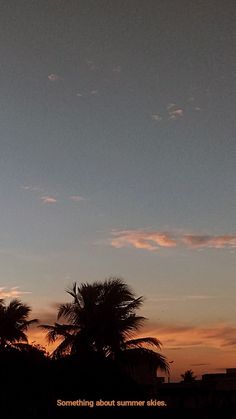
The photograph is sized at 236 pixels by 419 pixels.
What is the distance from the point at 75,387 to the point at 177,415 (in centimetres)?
506

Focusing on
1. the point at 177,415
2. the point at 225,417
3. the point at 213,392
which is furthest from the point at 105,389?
the point at 213,392

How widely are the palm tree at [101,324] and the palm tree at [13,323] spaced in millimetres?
8635

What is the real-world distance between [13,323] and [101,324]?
1272 cm

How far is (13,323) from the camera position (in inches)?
1607

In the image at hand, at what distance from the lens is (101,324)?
3005cm

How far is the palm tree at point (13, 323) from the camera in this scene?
40.0 m

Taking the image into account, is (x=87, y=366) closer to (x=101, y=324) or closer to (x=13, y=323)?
(x=101, y=324)

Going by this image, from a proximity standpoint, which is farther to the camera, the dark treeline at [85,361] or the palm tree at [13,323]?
the palm tree at [13,323]

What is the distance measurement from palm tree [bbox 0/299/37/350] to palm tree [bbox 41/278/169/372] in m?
8.64

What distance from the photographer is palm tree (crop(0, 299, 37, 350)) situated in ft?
131

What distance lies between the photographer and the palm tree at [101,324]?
29.9 metres

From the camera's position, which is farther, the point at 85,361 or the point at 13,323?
the point at 13,323

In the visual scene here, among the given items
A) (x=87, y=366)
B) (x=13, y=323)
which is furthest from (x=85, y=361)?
(x=13, y=323)

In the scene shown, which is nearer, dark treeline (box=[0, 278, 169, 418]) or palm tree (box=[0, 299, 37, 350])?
dark treeline (box=[0, 278, 169, 418])
